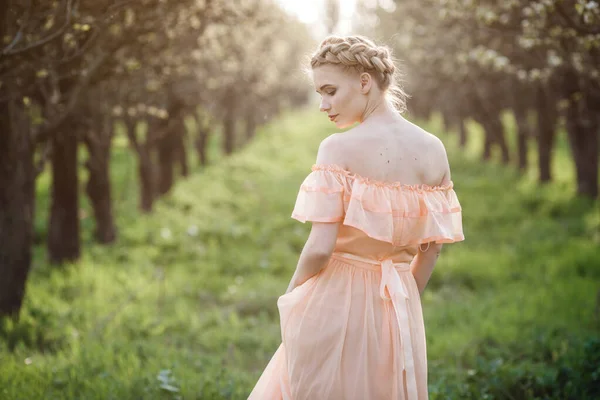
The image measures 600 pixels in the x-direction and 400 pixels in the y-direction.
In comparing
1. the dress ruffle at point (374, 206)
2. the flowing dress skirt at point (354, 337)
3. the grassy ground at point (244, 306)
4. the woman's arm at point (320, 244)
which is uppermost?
the dress ruffle at point (374, 206)

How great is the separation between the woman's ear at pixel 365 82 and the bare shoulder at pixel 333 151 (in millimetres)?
271

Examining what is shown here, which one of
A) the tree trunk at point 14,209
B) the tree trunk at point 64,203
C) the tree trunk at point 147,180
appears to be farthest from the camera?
the tree trunk at point 147,180

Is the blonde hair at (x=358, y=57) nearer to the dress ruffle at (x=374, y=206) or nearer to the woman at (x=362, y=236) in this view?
the woman at (x=362, y=236)

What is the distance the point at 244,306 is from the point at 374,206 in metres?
5.82

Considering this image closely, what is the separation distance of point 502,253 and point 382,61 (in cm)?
918

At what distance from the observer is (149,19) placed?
7488mm

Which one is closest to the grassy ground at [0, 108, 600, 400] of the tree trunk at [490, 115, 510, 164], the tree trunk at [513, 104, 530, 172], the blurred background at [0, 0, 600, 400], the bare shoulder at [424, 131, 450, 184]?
the blurred background at [0, 0, 600, 400]

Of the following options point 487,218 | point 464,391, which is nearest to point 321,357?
point 464,391

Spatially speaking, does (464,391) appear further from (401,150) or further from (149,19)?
(149,19)

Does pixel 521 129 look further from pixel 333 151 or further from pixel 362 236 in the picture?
pixel 333 151

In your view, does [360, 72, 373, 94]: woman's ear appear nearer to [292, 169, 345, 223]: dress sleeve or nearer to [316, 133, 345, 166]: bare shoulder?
[316, 133, 345, 166]: bare shoulder

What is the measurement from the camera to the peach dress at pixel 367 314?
312cm

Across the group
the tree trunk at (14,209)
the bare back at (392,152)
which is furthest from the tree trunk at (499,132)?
the bare back at (392,152)

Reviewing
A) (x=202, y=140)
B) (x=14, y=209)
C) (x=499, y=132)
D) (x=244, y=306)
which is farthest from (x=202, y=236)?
(x=499, y=132)
